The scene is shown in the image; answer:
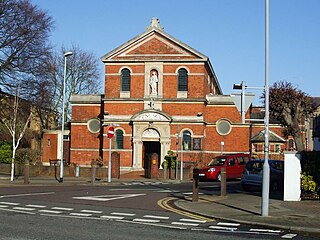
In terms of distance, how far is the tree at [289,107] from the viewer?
3272 centimetres

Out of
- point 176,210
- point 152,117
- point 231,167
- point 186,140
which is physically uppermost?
point 152,117

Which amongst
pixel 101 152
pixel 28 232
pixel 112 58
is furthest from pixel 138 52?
pixel 28 232

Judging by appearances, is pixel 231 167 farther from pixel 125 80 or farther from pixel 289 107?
pixel 125 80

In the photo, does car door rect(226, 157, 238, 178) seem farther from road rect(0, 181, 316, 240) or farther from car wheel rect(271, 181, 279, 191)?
road rect(0, 181, 316, 240)

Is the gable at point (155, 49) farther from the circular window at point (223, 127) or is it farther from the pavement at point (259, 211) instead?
the pavement at point (259, 211)

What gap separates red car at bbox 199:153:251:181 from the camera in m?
35.0

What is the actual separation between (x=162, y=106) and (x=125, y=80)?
474 cm

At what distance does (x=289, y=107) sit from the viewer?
113ft

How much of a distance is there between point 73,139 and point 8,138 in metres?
8.53

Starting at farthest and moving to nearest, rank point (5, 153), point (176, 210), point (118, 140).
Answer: point (118, 140), point (5, 153), point (176, 210)

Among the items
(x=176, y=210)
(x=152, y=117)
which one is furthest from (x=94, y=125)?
(x=176, y=210)

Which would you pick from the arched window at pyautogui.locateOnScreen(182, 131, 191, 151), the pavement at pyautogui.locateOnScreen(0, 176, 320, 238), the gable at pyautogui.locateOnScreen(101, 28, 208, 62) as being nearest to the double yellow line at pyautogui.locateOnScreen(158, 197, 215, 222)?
the pavement at pyautogui.locateOnScreen(0, 176, 320, 238)

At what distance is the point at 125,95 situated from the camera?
52.3 m

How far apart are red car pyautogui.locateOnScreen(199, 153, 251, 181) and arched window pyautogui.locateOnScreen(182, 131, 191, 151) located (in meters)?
14.4
